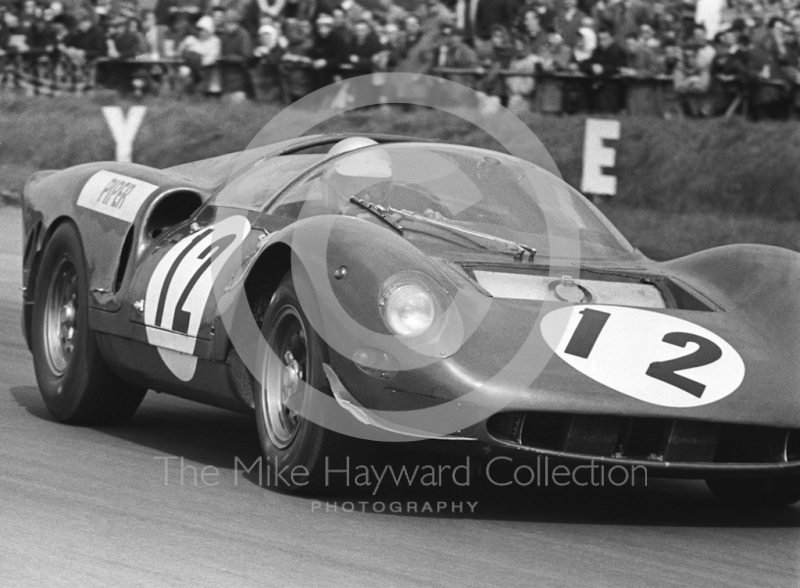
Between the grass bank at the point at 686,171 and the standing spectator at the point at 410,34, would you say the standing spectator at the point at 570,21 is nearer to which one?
the grass bank at the point at 686,171

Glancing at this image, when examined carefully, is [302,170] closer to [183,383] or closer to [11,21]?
[183,383]

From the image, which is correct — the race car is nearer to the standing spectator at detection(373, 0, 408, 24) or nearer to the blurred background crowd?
the blurred background crowd

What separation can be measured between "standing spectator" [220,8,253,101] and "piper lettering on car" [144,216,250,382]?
961cm

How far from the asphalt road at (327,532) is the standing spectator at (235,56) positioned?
9.81 metres

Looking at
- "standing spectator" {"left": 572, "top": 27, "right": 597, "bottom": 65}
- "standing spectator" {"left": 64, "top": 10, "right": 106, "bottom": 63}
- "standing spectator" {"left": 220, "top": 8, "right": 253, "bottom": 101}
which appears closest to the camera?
"standing spectator" {"left": 572, "top": 27, "right": 597, "bottom": 65}

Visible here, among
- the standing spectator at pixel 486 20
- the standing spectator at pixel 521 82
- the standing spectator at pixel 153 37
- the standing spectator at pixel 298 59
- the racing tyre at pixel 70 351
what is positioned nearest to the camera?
the racing tyre at pixel 70 351

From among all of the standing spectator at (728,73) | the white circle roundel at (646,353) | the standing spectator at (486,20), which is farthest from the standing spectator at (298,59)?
the white circle roundel at (646,353)

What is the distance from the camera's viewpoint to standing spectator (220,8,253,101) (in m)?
14.5

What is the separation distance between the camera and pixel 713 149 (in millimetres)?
12562

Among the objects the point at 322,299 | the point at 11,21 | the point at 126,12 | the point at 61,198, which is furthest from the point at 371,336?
the point at 11,21

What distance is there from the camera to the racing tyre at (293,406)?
13.5 feet

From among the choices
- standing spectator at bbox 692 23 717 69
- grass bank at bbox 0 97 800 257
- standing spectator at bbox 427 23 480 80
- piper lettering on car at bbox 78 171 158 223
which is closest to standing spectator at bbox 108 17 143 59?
grass bank at bbox 0 97 800 257

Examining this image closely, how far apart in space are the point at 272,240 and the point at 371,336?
672 millimetres

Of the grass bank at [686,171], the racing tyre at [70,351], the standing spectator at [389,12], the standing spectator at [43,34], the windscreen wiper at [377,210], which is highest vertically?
the windscreen wiper at [377,210]
